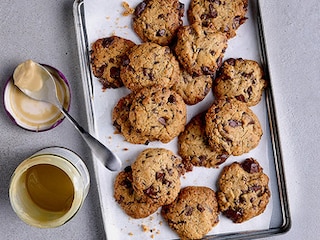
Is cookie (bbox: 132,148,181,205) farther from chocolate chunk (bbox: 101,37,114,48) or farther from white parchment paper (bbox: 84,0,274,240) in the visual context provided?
chocolate chunk (bbox: 101,37,114,48)

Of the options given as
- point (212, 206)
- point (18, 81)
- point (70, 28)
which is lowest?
point (212, 206)

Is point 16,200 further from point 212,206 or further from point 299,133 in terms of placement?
point 299,133

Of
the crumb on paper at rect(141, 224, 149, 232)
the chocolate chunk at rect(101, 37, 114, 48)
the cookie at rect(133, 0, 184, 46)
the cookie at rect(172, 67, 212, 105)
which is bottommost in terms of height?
the crumb on paper at rect(141, 224, 149, 232)

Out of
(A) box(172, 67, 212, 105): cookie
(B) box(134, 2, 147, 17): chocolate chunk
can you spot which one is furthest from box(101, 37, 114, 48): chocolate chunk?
(A) box(172, 67, 212, 105): cookie

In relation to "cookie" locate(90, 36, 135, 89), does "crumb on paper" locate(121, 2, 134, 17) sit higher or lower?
higher

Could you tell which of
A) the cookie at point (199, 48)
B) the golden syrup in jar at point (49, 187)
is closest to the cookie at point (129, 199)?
the golden syrup in jar at point (49, 187)

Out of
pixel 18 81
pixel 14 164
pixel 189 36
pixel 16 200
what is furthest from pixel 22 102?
pixel 189 36

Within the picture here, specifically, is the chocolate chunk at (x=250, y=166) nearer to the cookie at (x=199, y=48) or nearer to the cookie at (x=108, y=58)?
the cookie at (x=199, y=48)
